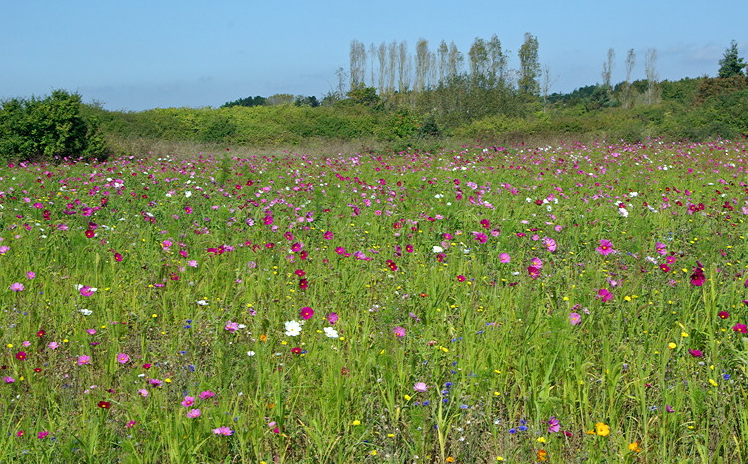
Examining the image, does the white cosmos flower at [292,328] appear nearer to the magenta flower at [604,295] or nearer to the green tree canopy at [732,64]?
the magenta flower at [604,295]

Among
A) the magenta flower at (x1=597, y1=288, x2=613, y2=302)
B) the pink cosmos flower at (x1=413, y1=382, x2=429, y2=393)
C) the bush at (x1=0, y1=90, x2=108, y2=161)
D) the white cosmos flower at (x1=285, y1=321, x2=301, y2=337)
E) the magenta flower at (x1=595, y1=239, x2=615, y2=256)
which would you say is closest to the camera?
the pink cosmos flower at (x1=413, y1=382, x2=429, y2=393)

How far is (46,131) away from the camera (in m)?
12.6

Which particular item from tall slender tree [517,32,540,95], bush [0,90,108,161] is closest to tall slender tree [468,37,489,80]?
tall slender tree [517,32,540,95]

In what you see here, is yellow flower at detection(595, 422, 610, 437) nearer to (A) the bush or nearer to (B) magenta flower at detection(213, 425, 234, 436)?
(B) magenta flower at detection(213, 425, 234, 436)

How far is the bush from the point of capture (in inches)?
490

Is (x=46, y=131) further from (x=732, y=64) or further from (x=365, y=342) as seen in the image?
(x=732, y=64)

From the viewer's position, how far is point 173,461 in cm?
185

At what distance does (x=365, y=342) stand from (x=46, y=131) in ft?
41.2

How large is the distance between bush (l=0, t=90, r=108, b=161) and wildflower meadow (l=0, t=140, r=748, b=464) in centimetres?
857

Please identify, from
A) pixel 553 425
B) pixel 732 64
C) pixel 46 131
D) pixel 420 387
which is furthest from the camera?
pixel 732 64

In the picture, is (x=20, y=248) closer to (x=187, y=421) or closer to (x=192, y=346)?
(x=192, y=346)

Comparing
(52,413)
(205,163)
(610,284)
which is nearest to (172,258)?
(52,413)

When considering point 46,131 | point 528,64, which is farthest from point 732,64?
point 46,131

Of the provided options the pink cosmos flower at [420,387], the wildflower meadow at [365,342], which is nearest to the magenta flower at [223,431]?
the wildflower meadow at [365,342]
